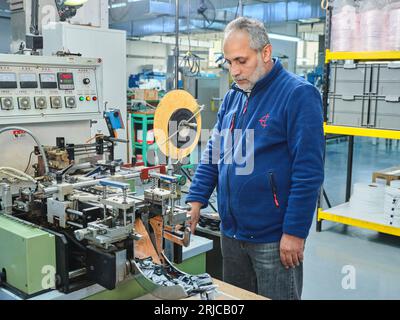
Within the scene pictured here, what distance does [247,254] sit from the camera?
1.48 metres

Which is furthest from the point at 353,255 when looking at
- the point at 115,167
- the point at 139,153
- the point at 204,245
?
the point at 139,153

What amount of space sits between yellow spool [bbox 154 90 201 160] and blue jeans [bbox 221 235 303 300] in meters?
0.69

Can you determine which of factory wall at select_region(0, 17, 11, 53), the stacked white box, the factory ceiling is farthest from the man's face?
factory wall at select_region(0, 17, 11, 53)

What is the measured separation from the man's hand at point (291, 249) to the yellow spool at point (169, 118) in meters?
0.88

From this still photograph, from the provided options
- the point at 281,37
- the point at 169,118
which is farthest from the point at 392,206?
the point at 281,37

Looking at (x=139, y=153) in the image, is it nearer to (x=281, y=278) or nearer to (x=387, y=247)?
(x=387, y=247)

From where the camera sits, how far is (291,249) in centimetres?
132

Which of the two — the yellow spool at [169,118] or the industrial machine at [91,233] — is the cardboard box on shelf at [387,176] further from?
the industrial machine at [91,233]

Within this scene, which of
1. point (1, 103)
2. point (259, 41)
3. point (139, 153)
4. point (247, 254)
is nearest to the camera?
point (259, 41)

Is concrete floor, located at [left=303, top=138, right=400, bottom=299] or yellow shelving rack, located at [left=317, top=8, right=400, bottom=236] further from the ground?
yellow shelving rack, located at [left=317, top=8, right=400, bottom=236]

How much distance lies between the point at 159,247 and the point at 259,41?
681 millimetres

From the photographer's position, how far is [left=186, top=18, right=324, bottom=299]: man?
1290mm

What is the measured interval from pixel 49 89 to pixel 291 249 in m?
1.23

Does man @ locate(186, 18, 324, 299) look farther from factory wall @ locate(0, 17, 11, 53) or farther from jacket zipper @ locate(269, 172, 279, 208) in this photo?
factory wall @ locate(0, 17, 11, 53)
